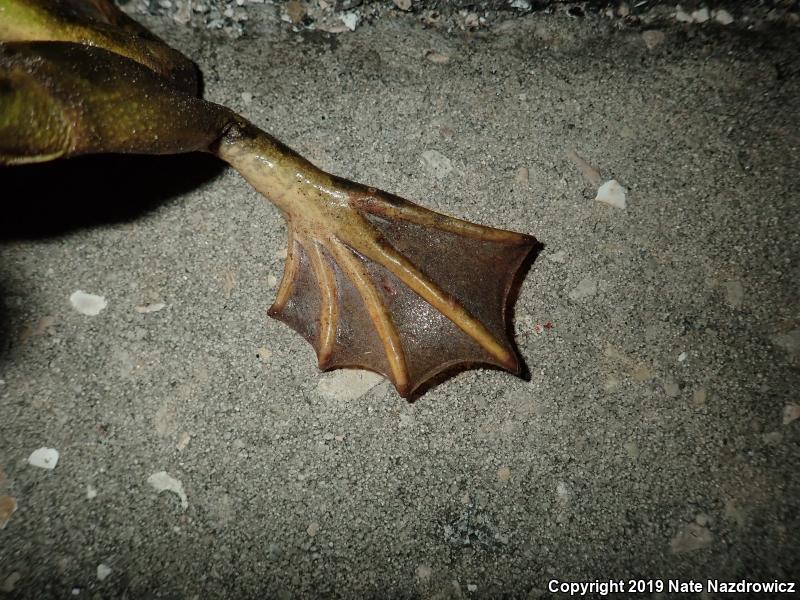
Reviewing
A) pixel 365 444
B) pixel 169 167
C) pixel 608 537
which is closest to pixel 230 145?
pixel 169 167

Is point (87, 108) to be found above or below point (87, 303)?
above

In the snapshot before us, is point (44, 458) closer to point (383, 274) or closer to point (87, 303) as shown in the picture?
point (87, 303)

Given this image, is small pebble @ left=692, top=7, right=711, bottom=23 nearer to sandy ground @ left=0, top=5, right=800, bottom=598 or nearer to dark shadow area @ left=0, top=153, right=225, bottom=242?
sandy ground @ left=0, top=5, right=800, bottom=598

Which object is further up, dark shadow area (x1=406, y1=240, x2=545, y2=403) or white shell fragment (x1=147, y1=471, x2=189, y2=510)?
dark shadow area (x1=406, y1=240, x2=545, y2=403)

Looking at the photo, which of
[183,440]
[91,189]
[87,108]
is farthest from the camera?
[91,189]

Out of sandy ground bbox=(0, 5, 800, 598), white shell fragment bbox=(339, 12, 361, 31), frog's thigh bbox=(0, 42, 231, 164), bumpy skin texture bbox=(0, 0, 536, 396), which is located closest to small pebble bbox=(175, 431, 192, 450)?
sandy ground bbox=(0, 5, 800, 598)

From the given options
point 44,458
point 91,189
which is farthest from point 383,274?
point 44,458
